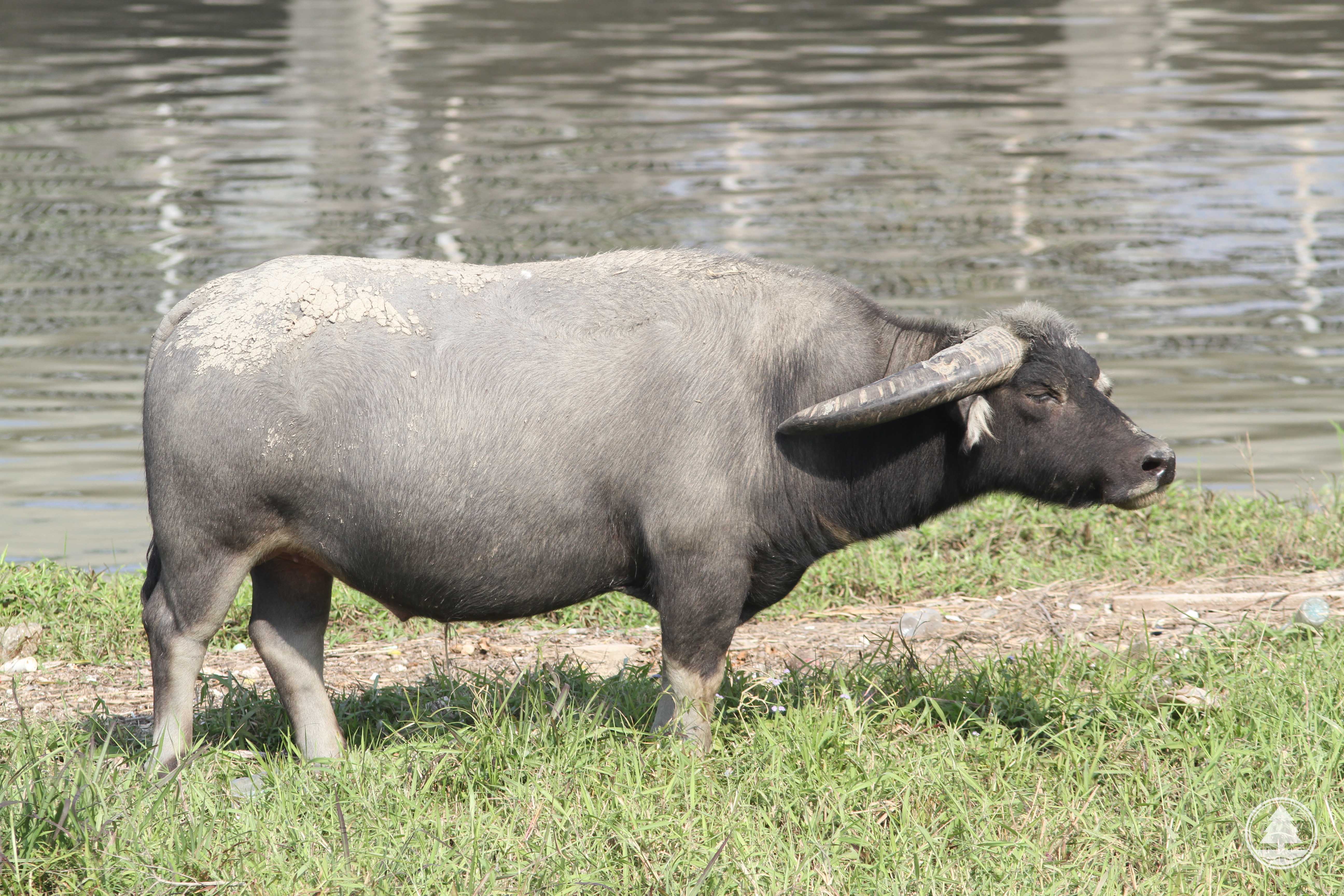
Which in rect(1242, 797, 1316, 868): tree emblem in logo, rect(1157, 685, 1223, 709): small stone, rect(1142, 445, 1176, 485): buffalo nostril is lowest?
rect(1157, 685, 1223, 709): small stone

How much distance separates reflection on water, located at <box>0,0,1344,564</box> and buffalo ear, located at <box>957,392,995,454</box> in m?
4.23

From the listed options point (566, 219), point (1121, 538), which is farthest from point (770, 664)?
point (566, 219)

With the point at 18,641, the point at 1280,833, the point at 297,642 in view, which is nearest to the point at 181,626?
the point at 297,642

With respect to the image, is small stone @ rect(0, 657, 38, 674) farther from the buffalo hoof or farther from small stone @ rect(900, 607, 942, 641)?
small stone @ rect(900, 607, 942, 641)

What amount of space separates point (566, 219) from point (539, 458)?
976cm

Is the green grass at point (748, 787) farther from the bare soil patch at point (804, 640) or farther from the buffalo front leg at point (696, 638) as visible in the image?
the bare soil patch at point (804, 640)

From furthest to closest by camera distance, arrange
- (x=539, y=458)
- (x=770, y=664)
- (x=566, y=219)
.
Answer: (x=566, y=219)
(x=770, y=664)
(x=539, y=458)

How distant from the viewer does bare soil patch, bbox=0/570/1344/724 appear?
5145mm

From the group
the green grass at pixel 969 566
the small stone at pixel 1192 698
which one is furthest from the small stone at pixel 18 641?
the small stone at pixel 1192 698

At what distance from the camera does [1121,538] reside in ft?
21.9

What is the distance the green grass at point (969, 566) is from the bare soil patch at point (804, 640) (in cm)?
18

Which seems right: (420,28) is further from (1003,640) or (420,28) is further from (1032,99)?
(1003,640)

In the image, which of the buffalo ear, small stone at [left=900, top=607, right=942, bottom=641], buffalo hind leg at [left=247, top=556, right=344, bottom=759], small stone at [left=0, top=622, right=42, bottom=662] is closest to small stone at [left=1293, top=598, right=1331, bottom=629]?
small stone at [left=900, top=607, right=942, bottom=641]

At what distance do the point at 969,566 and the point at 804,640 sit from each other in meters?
1.19
